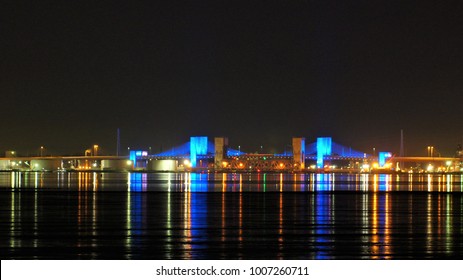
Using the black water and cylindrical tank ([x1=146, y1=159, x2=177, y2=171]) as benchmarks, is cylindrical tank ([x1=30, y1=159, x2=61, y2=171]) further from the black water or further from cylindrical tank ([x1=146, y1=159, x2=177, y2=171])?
the black water

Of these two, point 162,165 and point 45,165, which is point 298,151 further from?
point 45,165

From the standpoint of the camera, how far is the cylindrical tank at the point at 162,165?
490 ft

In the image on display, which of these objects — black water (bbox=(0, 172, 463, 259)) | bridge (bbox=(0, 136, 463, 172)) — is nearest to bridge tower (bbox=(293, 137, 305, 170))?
bridge (bbox=(0, 136, 463, 172))

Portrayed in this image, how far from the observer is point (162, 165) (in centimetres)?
15150

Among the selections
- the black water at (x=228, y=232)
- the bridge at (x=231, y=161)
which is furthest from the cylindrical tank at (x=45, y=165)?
the black water at (x=228, y=232)

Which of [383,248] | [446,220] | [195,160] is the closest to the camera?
[383,248]

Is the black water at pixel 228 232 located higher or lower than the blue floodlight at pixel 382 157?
lower

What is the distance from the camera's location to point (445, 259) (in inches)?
484

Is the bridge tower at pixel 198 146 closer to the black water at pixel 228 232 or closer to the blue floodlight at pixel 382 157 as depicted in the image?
the blue floodlight at pixel 382 157

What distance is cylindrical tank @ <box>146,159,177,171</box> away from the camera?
150m

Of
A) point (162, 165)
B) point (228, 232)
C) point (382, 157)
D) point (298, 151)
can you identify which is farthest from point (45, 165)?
point (228, 232)

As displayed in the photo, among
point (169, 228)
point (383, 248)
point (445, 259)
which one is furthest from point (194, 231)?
point (445, 259)
